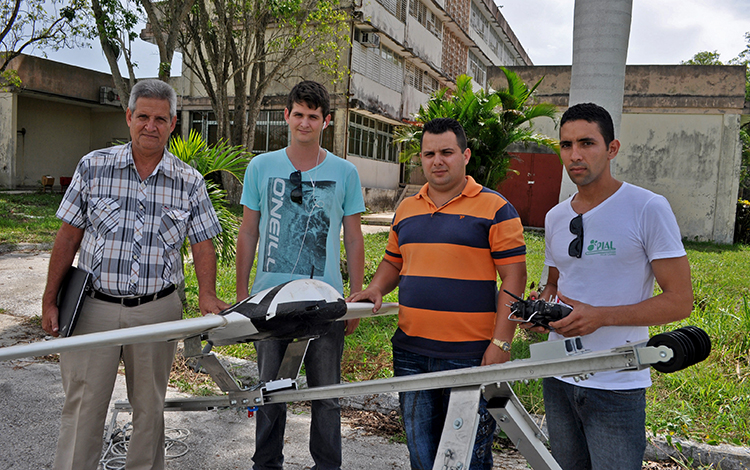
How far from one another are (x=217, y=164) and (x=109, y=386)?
3.56m

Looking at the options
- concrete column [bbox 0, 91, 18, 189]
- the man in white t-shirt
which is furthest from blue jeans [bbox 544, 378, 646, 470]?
concrete column [bbox 0, 91, 18, 189]

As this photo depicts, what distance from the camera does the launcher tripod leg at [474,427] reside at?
157 centimetres

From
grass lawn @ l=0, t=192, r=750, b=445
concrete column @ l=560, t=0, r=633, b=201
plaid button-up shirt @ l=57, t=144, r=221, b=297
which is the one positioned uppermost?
concrete column @ l=560, t=0, r=633, b=201

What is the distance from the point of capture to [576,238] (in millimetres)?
2092

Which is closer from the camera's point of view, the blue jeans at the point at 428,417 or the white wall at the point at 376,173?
the blue jeans at the point at 428,417

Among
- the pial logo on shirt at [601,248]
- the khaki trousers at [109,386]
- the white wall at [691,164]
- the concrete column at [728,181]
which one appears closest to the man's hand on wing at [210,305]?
the khaki trousers at [109,386]

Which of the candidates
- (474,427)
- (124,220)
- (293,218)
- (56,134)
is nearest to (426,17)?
(56,134)

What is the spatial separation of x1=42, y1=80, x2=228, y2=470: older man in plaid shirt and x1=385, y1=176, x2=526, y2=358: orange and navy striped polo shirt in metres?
0.98

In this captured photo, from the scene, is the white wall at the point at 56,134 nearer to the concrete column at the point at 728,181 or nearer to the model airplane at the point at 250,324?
the concrete column at the point at 728,181

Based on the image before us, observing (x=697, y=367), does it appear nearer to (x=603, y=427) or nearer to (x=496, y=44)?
(x=603, y=427)

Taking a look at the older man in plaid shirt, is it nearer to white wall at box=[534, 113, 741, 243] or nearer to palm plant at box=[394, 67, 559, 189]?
palm plant at box=[394, 67, 559, 189]

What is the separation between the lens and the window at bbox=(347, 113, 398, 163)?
20562mm

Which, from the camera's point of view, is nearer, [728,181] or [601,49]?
[601,49]

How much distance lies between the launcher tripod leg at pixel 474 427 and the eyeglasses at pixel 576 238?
0.62m
